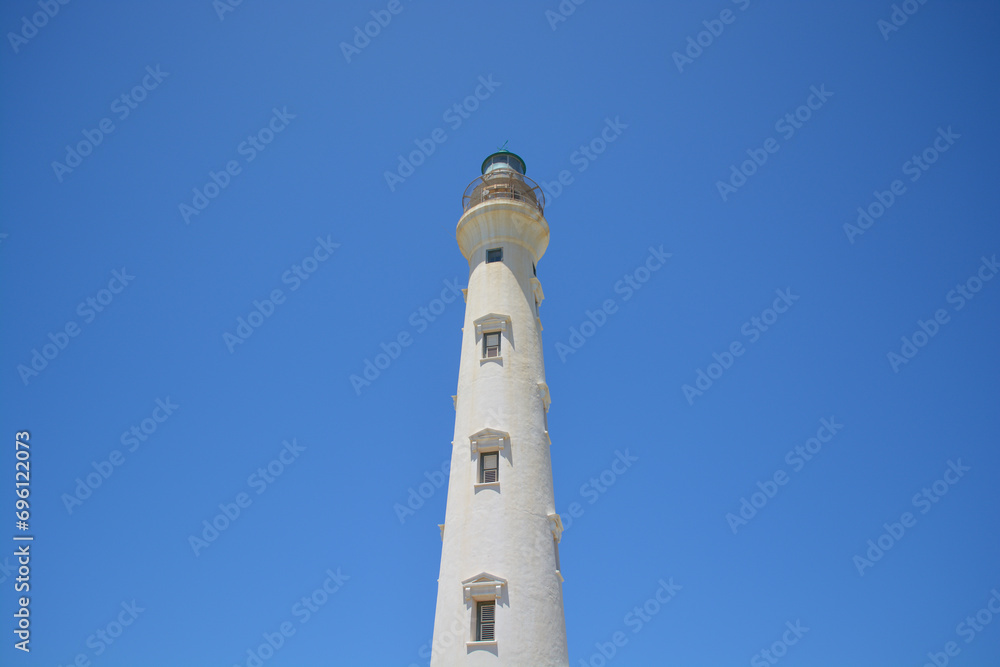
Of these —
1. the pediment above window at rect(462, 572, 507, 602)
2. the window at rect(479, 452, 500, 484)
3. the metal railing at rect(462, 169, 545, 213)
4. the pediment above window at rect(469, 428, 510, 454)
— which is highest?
the metal railing at rect(462, 169, 545, 213)

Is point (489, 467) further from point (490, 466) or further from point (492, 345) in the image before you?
point (492, 345)

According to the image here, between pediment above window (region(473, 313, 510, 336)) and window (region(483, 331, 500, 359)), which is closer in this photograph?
window (region(483, 331, 500, 359))

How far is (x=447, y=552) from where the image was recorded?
2458cm

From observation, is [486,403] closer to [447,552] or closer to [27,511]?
[447,552]

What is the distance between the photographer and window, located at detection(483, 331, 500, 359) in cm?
2898

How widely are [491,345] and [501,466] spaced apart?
5.72 metres

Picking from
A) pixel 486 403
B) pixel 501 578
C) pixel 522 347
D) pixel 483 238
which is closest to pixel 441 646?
pixel 501 578

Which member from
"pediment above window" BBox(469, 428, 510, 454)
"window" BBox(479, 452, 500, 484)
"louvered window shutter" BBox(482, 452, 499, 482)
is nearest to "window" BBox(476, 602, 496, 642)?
"window" BBox(479, 452, 500, 484)

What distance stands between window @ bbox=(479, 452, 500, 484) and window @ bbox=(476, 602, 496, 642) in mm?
4318

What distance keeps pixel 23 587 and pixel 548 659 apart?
15.9 meters

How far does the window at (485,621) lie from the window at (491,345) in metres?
9.81

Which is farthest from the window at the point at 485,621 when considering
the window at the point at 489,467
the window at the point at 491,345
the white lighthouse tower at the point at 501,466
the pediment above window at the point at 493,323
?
the pediment above window at the point at 493,323

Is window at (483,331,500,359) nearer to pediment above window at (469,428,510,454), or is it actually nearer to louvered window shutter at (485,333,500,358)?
louvered window shutter at (485,333,500,358)

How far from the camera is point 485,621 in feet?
74.2
